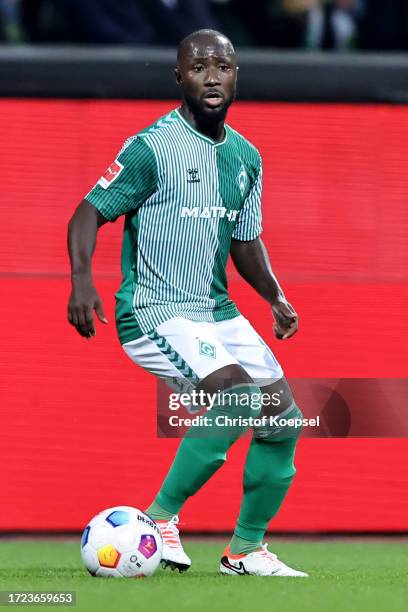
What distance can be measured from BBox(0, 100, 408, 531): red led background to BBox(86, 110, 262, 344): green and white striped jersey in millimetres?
1213

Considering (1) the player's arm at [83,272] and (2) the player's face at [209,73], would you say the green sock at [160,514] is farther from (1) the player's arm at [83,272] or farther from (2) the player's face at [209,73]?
(2) the player's face at [209,73]

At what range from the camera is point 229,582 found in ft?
17.3

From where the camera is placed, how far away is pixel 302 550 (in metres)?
6.51

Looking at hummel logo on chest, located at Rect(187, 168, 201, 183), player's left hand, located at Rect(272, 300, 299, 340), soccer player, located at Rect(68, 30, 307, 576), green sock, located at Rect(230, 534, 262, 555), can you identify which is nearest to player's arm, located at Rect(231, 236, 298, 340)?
player's left hand, located at Rect(272, 300, 299, 340)

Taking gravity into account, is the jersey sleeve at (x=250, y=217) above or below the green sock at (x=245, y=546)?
above

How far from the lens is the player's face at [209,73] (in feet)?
17.7

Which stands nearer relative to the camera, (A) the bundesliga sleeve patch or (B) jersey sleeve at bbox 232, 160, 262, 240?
(A) the bundesliga sleeve patch

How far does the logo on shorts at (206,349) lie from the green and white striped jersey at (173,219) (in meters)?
0.16

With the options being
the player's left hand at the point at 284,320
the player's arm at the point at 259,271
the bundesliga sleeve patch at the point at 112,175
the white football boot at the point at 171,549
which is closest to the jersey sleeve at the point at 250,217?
the player's arm at the point at 259,271

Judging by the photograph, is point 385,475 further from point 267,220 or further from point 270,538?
point 267,220

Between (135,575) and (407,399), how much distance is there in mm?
2104

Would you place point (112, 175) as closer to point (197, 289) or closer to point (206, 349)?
point (197, 289)

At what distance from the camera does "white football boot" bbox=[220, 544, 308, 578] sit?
215 inches

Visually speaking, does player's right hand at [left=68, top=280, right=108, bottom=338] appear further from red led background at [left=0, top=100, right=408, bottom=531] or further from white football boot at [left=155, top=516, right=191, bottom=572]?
red led background at [left=0, top=100, right=408, bottom=531]
